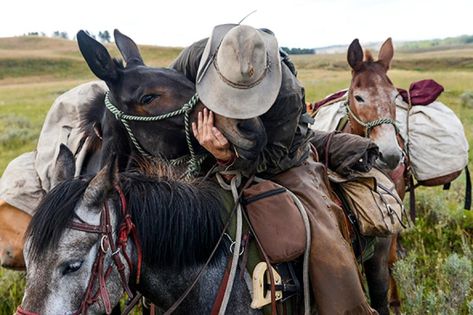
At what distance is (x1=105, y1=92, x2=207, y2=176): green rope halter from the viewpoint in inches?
98.5

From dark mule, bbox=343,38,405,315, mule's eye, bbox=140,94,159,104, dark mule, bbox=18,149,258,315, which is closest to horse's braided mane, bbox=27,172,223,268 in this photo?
dark mule, bbox=18,149,258,315

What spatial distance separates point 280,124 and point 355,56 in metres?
2.77

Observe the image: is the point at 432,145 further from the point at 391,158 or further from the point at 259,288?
the point at 259,288

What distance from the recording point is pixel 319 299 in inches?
97.3

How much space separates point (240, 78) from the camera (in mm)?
2275

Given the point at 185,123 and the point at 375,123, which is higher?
the point at 185,123

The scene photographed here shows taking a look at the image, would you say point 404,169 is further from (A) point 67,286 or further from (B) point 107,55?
(A) point 67,286

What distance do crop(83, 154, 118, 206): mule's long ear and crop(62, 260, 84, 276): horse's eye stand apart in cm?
23

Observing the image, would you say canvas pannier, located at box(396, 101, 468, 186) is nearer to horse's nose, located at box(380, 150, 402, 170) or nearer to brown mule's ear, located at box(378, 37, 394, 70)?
brown mule's ear, located at box(378, 37, 394, 70)

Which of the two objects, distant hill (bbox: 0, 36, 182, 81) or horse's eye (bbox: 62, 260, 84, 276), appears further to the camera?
distant hill (bbox: 0, 36, 182, 81)

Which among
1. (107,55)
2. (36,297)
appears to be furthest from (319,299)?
(107,55)

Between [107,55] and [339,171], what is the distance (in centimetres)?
164

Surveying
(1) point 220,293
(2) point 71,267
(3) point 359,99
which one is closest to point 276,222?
(1) point 220,293

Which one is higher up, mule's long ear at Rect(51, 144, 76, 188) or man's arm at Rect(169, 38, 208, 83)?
man's arm at Rect(169, 38, 208, 83)
